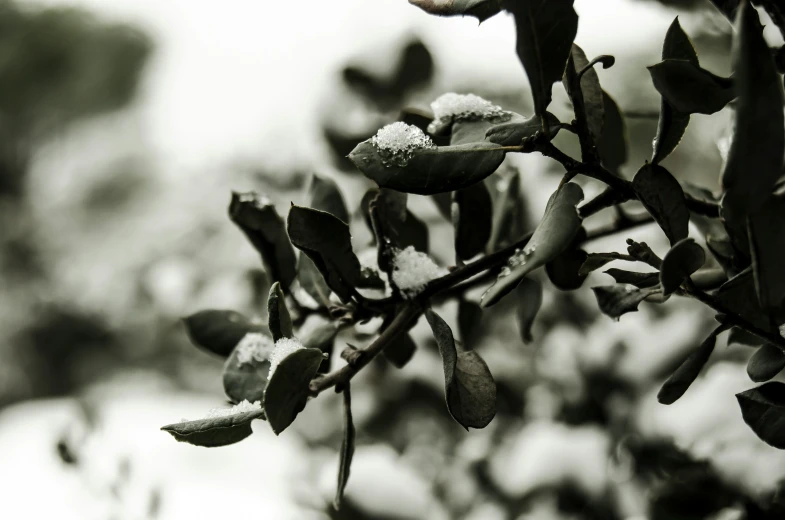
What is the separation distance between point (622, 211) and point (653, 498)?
365 millimetres

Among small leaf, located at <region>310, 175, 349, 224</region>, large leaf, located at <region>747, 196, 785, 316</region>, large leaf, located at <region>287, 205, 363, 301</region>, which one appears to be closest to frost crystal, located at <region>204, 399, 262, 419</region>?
large leaf, located at <region>287, 205, 363, 301</region>

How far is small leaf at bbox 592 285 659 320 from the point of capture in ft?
1.43

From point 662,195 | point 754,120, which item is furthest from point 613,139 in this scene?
point 754,120

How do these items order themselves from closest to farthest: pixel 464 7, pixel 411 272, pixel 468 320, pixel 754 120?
pixel 754 120, pixel 464 7, pixel 411 272, pixel 468 320

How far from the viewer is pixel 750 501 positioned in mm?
697

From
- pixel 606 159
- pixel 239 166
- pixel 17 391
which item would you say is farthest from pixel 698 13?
pixel 17 391

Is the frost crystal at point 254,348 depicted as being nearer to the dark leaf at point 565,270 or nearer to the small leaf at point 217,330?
the small leaf at point 217,330

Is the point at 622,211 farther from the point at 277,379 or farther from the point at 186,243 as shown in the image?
the point at 186,243

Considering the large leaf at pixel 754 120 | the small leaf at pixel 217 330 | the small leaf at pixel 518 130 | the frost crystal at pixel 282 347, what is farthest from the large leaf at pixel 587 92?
the small leaf at pixel 217 330

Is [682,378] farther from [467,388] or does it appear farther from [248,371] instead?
[248,371]

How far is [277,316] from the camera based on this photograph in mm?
430

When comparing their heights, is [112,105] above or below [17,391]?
above

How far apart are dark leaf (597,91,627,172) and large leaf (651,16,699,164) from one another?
196mm

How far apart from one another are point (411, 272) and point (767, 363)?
0.26 meters
